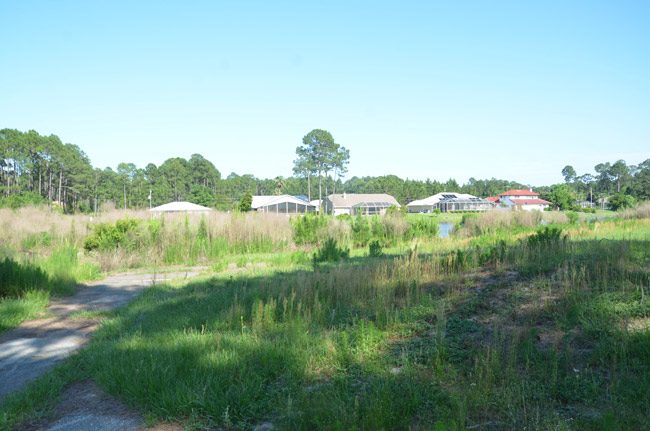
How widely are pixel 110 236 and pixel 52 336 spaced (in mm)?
8670

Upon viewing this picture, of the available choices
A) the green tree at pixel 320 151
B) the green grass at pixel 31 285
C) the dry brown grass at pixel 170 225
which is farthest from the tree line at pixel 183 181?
the green grass at pixel 31 285

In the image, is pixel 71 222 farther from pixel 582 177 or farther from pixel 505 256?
pixel 582 177

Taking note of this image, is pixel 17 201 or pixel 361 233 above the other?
pixel 17 201

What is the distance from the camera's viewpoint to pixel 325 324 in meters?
5.40

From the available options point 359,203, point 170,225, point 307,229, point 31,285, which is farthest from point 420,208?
point 31,285

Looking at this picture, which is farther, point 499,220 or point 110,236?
point 499,220

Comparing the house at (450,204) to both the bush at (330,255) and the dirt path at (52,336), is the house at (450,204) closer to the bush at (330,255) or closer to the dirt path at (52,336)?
the bush at (330,255)

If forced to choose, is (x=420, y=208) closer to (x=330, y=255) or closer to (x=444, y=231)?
(x=444, y=231)

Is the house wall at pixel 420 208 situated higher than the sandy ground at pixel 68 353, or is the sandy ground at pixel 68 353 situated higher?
the house wall at pixel 420 208

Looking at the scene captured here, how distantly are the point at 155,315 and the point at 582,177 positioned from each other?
140 meters

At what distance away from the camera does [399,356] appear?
425 cm

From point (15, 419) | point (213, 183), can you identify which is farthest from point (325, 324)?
point (213, 183)

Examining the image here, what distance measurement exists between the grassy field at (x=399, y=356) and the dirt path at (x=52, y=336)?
38cm

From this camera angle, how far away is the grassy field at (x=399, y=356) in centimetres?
317
